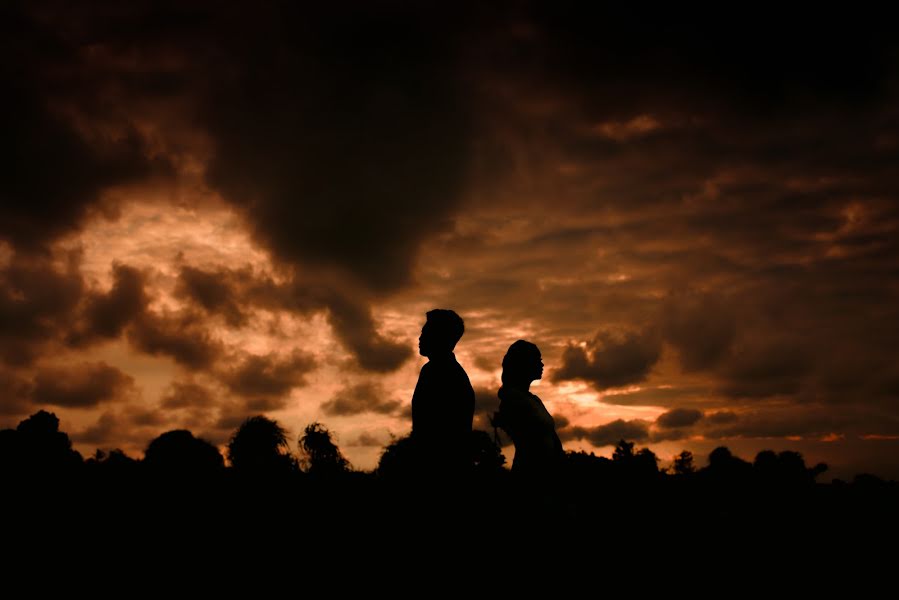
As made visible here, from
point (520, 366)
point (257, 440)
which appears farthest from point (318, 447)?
point (520, 366)

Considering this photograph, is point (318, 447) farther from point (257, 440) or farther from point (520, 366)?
point (520, 366)

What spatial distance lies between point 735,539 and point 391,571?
9532 millimetres

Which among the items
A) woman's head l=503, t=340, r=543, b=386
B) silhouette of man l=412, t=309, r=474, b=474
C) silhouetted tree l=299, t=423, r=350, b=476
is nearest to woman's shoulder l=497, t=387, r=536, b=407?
woman's head l=503, t=340, r=543, b=386

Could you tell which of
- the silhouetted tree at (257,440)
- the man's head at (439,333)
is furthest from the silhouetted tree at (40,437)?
the man's head at (439,333)

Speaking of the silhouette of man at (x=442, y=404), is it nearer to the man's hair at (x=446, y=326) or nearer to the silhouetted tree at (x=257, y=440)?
the man's hair at (x=446, y=326)

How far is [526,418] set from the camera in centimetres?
774

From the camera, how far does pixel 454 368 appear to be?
7723mm

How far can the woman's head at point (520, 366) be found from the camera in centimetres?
815

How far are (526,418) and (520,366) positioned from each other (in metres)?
0.68

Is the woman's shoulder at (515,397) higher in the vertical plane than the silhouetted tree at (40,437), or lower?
lower

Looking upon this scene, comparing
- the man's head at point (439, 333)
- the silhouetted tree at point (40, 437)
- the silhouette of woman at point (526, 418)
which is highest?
the silhouetted tree at point (40, 437)

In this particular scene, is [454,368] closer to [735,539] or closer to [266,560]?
[266,560]

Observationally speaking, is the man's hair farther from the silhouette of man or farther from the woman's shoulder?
the woman's shoulder

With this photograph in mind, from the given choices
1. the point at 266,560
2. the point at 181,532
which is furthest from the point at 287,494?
the point at 266,560
